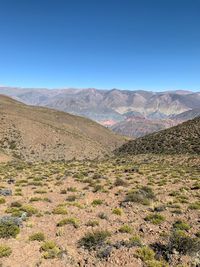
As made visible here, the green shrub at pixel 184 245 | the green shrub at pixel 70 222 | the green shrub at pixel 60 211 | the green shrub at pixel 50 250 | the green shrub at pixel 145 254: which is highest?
the green shrub at pixel 184 245

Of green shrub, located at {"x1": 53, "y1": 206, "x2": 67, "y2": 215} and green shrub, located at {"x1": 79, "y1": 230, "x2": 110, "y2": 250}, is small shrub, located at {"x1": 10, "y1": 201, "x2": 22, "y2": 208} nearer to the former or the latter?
green shrub, located at {"x1": 53, "y1": 206, "x2": 67, "y2": 215}

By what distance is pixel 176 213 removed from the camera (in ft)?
59.4

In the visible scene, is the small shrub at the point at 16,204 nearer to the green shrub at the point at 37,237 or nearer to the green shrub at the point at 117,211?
the green shrub at the point at 37,237

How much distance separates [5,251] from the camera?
1213 cm

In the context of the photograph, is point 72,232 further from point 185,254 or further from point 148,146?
point 148,146

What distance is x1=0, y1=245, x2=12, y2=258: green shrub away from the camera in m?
12.0

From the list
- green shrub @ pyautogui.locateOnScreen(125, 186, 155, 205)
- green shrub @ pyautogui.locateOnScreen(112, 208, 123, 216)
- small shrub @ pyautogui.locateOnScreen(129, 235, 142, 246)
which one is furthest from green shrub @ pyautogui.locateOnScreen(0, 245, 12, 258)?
green shrub @ pyautogui.locateOnScreen(125, 186, 155, 205)

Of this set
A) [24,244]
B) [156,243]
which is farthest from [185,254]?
[24,244]

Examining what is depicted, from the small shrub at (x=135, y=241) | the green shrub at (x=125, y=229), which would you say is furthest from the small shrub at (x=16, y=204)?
the small shrub at (x=135, y=241)

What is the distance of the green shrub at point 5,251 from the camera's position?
12.0m

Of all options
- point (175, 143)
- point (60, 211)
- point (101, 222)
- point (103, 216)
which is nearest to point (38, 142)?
point (175, 143)

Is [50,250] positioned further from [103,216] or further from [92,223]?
[103,216]

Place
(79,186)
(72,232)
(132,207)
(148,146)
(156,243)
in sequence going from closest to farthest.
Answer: (156,243) → (72,232) → (132,207) → (79,186) → (148,146)

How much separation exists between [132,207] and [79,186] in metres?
8.01
